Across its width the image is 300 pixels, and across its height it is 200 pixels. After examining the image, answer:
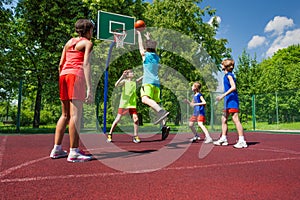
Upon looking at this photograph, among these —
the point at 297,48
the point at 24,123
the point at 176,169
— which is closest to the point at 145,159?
the point at 176,169

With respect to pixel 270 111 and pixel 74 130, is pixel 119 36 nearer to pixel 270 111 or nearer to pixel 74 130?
pixel 74 130

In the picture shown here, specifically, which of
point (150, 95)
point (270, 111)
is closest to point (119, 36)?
point (150, 95)

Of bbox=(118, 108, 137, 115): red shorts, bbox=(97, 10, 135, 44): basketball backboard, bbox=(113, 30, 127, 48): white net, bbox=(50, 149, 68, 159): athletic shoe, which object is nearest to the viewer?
bbox=(50, 149, 68, 159): athletic shoe

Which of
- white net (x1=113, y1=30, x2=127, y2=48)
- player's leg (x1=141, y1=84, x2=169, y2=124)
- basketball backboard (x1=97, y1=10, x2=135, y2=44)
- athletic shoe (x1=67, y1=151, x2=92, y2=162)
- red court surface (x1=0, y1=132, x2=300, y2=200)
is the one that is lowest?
red court surface (x1=0, y1=132, x2=300, y2=200)

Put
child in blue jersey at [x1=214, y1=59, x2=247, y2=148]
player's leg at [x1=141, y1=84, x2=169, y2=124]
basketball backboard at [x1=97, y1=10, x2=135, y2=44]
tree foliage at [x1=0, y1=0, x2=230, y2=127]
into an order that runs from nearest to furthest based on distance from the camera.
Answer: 1. player's leg at [x1=141, y1=84, x2=169, y2=124]
2. child in blue jersey at [x1=214, y1=59, x2=247, y2=148]
3. basketball backboard at [x1=97, y1=10, x2=135, y2=44]
4. tree foliage at [x1=0, y1=0, x2=230, y2=127]

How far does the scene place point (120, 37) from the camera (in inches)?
424

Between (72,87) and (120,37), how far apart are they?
7.45m

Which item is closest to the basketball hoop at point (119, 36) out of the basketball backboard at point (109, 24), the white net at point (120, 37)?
the white net at point (120, 37)

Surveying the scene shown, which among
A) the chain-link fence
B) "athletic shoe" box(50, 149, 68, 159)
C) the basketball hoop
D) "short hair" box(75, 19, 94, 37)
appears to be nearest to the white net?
the basketball hoop

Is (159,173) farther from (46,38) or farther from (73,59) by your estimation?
(46,38)

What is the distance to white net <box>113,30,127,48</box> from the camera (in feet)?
34.2

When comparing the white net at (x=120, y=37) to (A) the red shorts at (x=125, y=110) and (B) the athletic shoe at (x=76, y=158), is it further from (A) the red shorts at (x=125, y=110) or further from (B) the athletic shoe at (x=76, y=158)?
(B) the athletic shoe at (x=76, y=158)

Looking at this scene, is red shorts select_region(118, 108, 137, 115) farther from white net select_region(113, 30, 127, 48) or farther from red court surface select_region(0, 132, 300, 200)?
white net select_region(113, 30, 127, 48)

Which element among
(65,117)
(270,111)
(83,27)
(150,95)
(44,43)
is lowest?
(65,117)
